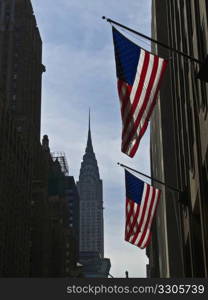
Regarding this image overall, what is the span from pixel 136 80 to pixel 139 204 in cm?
1101

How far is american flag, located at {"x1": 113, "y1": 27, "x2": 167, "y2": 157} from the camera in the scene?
70.9 ft

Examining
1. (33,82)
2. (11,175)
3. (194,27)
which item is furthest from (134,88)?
Result: (33,82)

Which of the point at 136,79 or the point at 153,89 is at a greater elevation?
the point at 136,79

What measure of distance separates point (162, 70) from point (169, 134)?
122ft

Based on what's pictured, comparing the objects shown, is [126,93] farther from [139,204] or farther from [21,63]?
[21,63]

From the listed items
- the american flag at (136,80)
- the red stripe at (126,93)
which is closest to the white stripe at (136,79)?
the american flag at (136,80)

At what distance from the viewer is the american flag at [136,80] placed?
21625mm

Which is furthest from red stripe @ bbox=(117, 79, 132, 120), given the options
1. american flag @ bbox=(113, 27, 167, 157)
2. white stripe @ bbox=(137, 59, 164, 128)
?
white stripe @ bbox=(137, 59, 164, 128)

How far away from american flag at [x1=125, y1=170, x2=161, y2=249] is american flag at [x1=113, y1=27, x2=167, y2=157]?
9420mm

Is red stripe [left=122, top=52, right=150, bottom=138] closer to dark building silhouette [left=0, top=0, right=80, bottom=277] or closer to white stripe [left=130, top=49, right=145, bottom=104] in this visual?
white stripe [left=130, top=49, right=145, bottom=104]

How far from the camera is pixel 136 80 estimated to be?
71.7 feet

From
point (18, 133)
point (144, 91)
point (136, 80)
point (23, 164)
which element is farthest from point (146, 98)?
point (23, 164)

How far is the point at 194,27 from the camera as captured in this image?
91.1 ft

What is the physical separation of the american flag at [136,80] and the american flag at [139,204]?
30.9 feet
